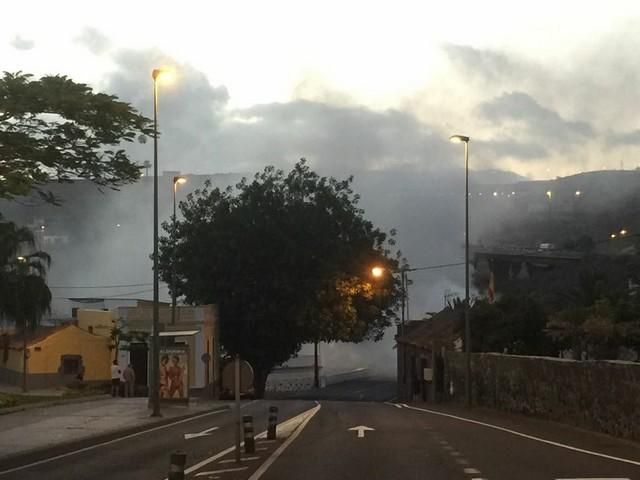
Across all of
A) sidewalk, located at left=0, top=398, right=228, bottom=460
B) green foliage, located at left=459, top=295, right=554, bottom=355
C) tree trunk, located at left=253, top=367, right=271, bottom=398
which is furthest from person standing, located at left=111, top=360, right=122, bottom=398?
green foliage, located at left=459, top=295, right=554, bottom=355

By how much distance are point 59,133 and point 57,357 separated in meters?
42.1

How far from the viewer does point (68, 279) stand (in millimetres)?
123500

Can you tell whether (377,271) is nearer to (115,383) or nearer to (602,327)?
(115,383)

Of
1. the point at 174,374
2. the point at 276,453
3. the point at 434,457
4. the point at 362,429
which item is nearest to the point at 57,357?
the point at 174,374

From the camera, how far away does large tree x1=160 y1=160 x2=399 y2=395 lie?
58.3m

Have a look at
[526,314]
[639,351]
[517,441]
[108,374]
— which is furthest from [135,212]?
[517,441]

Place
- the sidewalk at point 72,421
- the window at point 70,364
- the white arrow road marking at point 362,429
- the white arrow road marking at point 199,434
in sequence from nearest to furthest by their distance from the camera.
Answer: the sidewalk at point 72,421 < the white arrow road marking at point 199,434 < the white arrow road marking at point 362,429 < the window at point 70,364

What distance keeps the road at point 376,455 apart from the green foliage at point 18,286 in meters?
25.7

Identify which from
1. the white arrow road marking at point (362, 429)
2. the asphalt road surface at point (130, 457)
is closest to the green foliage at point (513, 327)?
the white arrow road marking at point (362, 429)

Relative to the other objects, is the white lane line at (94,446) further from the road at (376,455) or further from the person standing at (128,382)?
the person standing at (128,382)

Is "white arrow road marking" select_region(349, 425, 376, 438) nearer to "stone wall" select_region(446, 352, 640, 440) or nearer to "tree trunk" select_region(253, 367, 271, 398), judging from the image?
"stone wall" select_region(446, 352, 640, 440)

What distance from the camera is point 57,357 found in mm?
56094

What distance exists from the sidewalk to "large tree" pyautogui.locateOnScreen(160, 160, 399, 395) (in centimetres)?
2066

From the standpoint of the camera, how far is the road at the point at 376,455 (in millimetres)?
14805
